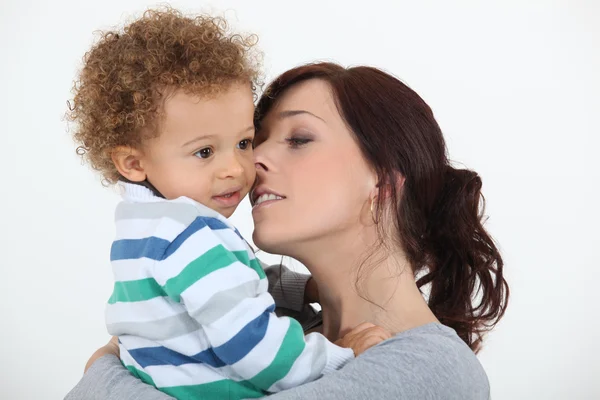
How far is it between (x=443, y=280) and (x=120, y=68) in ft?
4.13

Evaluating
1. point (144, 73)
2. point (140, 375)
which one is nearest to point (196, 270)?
point (140, 375)

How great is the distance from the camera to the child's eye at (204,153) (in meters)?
2.12

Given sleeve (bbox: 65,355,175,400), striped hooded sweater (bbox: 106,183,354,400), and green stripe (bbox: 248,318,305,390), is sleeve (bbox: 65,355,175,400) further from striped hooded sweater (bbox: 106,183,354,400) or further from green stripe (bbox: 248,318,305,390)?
green stripe (bbox: 248,318,305,390)

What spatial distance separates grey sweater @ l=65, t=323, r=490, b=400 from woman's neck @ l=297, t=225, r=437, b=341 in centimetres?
19

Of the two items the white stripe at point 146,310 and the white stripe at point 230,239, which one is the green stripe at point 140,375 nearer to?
the white stripe at point 146,310

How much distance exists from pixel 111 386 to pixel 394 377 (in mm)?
703

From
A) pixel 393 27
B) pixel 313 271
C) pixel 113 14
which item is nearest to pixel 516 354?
pixel 393 27

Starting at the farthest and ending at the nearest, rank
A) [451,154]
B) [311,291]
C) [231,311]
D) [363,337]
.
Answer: [451,154] < [311,291] < [363,337] < [231,311]

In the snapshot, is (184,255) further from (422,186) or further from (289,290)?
(289,290)

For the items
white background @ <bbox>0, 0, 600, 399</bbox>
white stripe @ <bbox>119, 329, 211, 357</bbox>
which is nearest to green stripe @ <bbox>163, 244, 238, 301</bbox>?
white stripe @ <bbox>119, 329, 211, 357</bbox>

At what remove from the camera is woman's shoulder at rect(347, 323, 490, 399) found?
6.61ft

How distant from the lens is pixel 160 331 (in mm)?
1990

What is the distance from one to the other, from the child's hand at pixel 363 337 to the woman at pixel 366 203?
0.08 m

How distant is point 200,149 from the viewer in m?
2.12
